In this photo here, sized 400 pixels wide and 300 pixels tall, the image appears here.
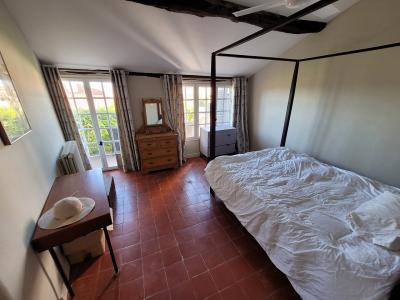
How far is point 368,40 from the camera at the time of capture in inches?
85.1

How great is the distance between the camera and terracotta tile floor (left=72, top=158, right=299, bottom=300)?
4.73ft

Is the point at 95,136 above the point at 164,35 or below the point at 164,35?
below

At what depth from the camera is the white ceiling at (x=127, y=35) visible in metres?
1.79

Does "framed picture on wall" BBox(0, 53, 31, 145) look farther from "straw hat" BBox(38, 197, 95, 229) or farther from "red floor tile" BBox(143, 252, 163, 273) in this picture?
"red floor tile" BBox(143, 252, 163, 273)

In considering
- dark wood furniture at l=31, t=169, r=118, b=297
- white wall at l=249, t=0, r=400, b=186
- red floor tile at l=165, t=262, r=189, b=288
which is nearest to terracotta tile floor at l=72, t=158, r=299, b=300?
red floor tile at l=165, t=262, r=189, b=288

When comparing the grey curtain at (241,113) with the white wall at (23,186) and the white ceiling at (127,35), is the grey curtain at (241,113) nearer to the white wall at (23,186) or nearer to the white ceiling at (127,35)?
the white ceiling at (127,35)

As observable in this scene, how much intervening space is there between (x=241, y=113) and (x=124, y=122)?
9.15ft

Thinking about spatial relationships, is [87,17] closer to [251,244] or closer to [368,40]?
[251,244]

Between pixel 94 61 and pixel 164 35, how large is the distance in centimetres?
129

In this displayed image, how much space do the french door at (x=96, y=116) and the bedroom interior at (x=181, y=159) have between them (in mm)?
24

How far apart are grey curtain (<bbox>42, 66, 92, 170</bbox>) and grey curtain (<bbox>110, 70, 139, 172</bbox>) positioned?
2.42ft

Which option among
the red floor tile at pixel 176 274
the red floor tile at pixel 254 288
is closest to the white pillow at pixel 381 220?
the red floor tile at pixel 254 288

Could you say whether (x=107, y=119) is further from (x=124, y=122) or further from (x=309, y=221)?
(x=309, y=221)

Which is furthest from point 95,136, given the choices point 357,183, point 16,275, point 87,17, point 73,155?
point 357,183
